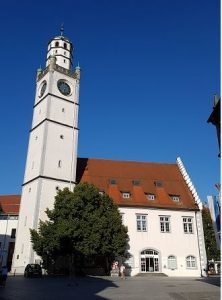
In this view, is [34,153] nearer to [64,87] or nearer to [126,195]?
[64,87]

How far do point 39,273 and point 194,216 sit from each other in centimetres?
1935

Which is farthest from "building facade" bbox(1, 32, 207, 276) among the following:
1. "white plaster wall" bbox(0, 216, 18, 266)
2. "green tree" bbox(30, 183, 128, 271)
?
"white plaster wall" bbox(0, 216, 18, 266)

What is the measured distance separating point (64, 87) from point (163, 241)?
2191cm

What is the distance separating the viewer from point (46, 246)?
32281 millimetres

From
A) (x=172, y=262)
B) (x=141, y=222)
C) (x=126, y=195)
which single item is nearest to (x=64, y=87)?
(x=126, y=195)

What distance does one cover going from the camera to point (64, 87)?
44.9m

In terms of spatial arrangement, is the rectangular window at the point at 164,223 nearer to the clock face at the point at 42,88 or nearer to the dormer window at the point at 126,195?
the dormer window at the point at 126,195

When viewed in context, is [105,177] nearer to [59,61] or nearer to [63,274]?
[63,274]

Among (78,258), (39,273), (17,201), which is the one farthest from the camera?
(17,201)

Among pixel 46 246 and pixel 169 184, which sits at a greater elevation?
pixel 169 184

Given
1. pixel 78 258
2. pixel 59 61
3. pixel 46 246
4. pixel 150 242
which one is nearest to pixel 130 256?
pixel 150 242

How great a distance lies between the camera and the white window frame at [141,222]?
39487 mm

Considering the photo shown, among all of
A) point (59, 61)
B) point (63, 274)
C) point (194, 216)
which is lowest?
point (63, 274)

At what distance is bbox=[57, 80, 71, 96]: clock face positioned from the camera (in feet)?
146
